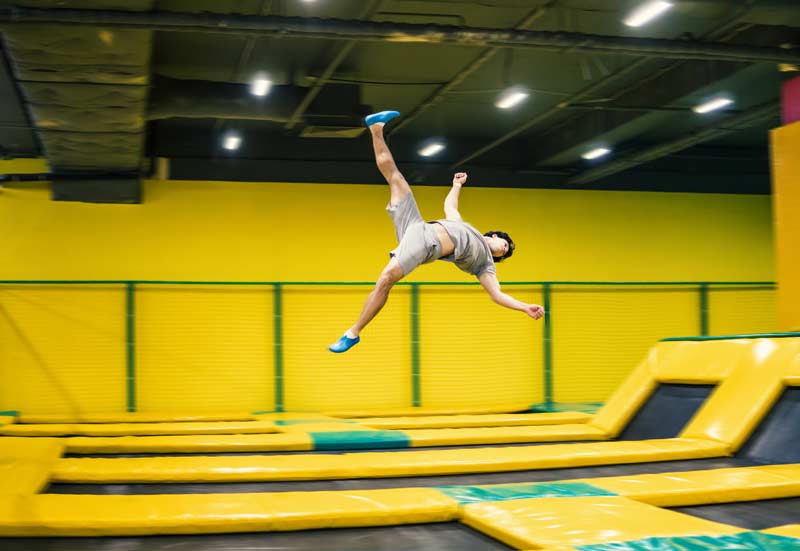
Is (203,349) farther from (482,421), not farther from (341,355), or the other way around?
(482,421)

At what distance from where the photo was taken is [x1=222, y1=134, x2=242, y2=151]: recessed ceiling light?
343 inches

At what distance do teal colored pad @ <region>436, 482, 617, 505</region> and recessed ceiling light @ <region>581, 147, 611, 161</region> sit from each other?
615cm

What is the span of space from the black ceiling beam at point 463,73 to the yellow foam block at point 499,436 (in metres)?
2.86

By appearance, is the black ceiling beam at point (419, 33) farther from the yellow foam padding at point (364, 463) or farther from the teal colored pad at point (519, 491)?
the teal colored pad at point (519, 491)

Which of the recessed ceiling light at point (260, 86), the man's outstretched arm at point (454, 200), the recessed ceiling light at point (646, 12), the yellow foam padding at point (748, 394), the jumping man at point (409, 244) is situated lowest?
the yellow foam padding at point (748, 394)

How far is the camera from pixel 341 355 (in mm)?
8781

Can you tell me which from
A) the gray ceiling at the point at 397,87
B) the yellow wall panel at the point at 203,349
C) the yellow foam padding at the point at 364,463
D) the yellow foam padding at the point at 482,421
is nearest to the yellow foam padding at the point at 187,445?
the yellow foam padding at the point at 364,463

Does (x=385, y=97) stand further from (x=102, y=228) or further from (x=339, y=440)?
(x=339, y=440)

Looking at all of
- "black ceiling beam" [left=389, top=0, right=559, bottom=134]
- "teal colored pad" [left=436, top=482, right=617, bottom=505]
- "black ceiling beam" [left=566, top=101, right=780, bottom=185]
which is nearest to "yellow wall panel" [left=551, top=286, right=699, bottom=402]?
"black ceiling beam" [left=566, top=101, right=780, bottom=185]

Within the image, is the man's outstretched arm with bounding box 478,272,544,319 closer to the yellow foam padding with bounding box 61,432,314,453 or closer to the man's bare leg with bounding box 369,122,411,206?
the man's bare leg with bounding box 369,122,411,206

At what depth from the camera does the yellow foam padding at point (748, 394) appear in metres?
4.48

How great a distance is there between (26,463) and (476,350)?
19.2 feet

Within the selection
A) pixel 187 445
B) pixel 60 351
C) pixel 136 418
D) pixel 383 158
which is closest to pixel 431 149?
pixel 136 418

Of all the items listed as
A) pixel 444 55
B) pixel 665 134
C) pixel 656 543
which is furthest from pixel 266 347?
pixel 656 543
